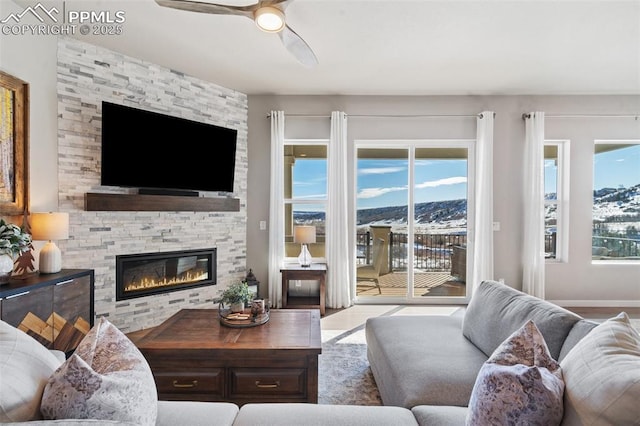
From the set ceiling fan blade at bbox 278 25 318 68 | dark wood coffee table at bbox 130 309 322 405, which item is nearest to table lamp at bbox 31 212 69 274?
dark wood coffee table at bbox 130 309 322 405

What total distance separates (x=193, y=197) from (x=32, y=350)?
2.82 meters

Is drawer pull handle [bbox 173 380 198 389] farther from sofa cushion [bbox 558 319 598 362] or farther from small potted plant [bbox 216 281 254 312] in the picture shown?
sofa cushion [bbox 558 319 598 362]

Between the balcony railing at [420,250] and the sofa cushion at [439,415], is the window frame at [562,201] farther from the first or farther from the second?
the sofa cushion at [439,415]

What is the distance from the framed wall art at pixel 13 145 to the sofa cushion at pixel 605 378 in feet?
12.1

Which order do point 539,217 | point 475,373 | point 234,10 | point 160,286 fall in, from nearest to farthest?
point 475,373, point 234,10, point 160,286, point 539,217

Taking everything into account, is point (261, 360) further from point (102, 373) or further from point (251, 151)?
point (251, 151)

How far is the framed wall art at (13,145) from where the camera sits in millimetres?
2586

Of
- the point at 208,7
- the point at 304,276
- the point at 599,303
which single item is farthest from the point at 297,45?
the point at 599,303

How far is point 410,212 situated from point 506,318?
2.73 meters

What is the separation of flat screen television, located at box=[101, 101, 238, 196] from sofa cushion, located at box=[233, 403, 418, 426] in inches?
110

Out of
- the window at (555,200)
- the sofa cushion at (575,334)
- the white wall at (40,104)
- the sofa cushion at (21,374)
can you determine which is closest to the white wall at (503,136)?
the window at (555,200)

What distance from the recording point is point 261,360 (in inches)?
75.2

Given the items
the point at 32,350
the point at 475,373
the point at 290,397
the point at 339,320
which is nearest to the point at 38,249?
the point at 32,350

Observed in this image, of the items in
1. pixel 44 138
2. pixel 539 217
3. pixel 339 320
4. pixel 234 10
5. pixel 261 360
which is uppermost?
pixel 234 10
